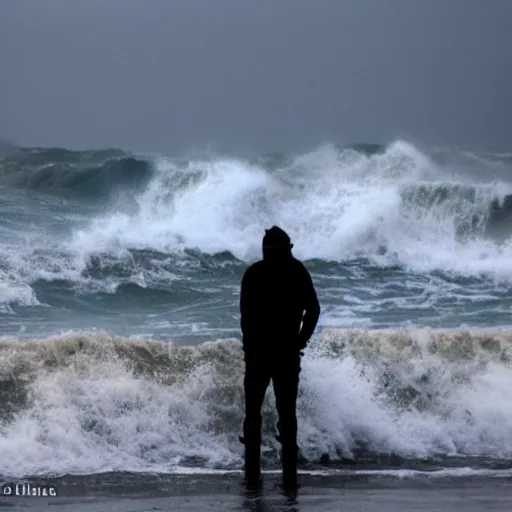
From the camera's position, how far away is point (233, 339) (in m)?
10.3

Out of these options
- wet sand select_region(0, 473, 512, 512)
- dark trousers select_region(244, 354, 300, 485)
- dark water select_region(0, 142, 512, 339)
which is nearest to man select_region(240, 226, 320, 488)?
dark trousers select_region(244, 354, 300, 485)

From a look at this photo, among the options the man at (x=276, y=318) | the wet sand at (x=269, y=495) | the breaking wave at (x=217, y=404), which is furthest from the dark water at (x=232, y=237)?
the man at (x=276, y=318)

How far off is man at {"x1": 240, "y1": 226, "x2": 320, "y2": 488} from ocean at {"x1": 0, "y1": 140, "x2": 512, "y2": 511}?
2.21 ft

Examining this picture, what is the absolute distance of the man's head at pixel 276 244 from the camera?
676 cm

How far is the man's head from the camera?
266 inches

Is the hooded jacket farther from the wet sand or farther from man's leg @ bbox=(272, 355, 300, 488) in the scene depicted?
the wet sand

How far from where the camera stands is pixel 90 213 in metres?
23.0

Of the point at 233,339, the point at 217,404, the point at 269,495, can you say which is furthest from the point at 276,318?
the point at 233,339

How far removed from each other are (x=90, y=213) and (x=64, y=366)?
45.3ft

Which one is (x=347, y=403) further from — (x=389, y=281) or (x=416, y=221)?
(x=416, y=221)

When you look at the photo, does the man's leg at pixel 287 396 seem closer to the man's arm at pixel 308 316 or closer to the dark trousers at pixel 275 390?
the dark trousers at pixel 275 390

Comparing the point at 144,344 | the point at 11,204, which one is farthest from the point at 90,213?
the point at 144,344

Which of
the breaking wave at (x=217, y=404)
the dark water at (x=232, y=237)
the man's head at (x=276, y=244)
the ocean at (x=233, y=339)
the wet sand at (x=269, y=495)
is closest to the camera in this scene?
the wet sand at (x=269, y=495)

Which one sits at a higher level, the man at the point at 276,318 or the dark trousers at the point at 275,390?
the man at the point at 276,318
